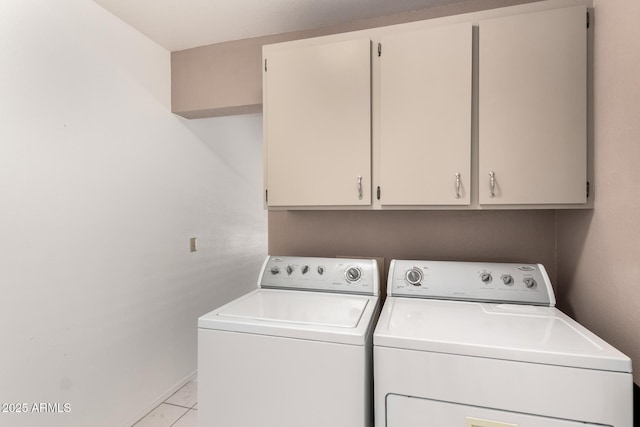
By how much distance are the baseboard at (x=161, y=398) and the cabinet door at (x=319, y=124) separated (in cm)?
164

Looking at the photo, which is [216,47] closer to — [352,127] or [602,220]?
[352,127]

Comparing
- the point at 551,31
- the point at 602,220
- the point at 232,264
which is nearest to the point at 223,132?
the point at 232,264

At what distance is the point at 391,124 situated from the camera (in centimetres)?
144

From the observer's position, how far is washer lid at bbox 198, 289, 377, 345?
1.08 m

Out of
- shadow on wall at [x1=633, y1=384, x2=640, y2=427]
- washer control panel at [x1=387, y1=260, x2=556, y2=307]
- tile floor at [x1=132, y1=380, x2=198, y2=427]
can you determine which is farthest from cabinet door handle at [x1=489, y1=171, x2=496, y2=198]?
tile floor at [x1=132, y1=380, x2=198, y2=427]

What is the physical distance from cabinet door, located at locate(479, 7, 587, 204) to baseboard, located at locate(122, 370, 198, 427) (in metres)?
2.37

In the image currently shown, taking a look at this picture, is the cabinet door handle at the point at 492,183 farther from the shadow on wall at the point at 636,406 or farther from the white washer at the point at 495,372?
the shadow on wall at the point at 636,406

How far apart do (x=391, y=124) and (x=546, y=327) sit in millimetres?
992

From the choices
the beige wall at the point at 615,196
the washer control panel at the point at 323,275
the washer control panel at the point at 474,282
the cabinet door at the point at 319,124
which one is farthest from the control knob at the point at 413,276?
the beige wall at the point at 615,196

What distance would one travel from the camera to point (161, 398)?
2.18 metres

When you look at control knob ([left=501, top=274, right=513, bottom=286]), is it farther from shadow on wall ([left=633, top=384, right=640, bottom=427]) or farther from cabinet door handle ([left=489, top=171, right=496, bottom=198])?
shadow on wall ([left=633, top=384, right=640, bottom=427])

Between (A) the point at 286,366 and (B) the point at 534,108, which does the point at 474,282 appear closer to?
(B) the point at 534,108

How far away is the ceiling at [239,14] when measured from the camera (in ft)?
5.51

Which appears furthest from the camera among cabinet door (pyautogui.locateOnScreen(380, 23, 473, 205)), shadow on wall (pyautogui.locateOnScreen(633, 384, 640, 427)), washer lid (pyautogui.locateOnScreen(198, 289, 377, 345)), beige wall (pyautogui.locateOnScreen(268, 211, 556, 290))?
beige wall (pyautogui.locateOnScreen(268, 211, 556, 290))
